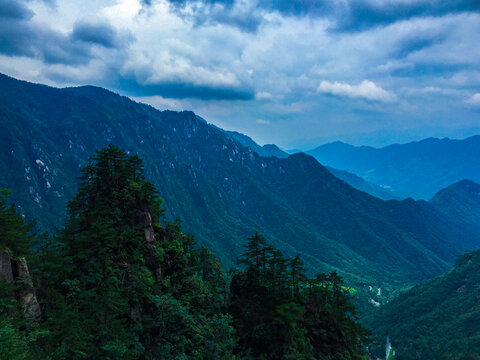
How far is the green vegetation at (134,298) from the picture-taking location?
28453 mm

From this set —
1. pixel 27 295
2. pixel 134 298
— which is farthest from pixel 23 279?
pixel 134 298

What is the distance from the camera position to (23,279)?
28.7 meters

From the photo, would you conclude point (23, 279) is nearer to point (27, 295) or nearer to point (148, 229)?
point (27, 295)

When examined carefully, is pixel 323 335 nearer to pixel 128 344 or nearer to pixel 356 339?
pixel 356 339

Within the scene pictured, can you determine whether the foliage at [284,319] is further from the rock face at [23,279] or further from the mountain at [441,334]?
the mountain at [441,334]

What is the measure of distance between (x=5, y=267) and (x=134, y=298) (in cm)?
1472

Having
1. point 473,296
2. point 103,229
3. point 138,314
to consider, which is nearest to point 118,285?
point 138,314

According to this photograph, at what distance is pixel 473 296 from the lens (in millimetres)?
195625

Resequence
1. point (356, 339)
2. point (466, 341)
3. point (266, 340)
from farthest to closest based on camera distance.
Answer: point (466, 341)
point (356, 339)
point (266, 340)

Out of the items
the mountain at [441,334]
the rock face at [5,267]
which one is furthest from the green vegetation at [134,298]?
the mountain at [441,334]

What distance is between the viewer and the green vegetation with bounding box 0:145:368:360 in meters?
28.5

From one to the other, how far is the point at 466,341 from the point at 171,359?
18071 centimetres

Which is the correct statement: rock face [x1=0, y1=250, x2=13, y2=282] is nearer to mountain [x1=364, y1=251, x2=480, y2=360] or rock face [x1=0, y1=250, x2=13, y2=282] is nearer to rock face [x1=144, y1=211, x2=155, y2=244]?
rock face [x1=144, y1=211, x2=155, y2=244]

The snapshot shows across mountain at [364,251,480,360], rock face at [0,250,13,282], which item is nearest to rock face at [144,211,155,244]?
rock face at [0,250,13,282]
